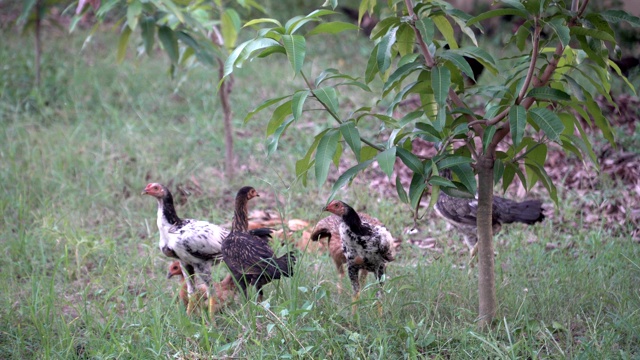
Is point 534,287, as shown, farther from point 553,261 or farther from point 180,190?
point 180,190

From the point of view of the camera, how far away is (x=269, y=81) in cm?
901

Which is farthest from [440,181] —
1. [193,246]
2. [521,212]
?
[521,212]

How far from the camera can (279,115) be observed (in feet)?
11.7

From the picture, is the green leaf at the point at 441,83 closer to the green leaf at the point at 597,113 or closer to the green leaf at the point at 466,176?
the green leaf at the point at 466,176

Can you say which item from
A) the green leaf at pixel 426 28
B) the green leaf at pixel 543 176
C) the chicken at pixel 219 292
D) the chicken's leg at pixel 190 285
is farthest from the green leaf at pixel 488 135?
the chicken's leg at pixel 190 285

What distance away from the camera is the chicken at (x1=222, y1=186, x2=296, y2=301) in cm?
405

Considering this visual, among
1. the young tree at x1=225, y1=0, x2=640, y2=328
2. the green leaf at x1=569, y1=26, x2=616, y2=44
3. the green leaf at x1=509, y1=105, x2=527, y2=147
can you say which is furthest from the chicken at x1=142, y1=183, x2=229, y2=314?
→ the green leaf at x1=569, y1=26, x2=616, y2=44

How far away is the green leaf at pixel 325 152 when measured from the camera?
3367mm

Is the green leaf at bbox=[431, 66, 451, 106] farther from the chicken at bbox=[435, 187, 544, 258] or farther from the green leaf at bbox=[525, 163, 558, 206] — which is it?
the chicken at bbox=[435, 187, 544, 258]

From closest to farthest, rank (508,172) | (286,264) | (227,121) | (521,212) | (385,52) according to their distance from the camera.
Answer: (385,52)
(508,172)
(286,264)
(521,212)
(227,121)

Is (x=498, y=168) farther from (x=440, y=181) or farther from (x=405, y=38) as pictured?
(x=405, y=38)

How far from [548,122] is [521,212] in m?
1.99

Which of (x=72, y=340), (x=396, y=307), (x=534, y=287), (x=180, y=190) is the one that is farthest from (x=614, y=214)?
(x=72, y=340)

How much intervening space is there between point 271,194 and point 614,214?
2969mm
